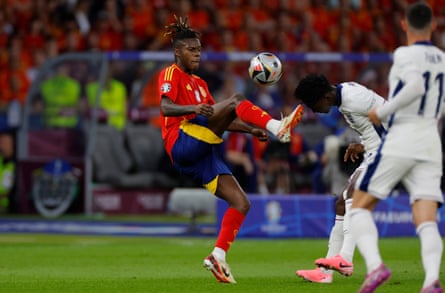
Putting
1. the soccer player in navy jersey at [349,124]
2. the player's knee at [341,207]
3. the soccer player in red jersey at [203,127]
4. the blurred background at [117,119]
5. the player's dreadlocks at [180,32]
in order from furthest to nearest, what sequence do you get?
the blurred background at [117,119] → the player's dreadlocks at [180,32] → the player's knee at [341,207] → the soccer player in red jersey at [203,127] → the soccer player in navy jersey at [349,124]

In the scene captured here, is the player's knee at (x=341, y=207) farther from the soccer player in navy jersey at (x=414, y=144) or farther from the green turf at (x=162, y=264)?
the soccer player in navy jersey at (x=414, y=144)

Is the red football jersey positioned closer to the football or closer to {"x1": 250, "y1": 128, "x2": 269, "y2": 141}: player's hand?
the football

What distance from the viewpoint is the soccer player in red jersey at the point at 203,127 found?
10859 millimetres

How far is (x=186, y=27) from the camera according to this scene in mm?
11922

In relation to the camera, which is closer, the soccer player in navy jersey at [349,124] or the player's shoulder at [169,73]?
the soccer player in navy jersey at [349,124]

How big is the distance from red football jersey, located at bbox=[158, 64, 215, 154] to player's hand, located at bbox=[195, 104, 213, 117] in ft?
1.85

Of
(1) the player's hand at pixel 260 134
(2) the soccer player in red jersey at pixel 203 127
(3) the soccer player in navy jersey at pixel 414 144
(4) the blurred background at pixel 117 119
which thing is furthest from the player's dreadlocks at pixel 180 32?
(4) the blurred background at pixel 117 119

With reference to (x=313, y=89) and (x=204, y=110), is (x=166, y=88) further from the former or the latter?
(x=313, y=89)

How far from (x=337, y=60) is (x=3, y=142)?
6.89 metres

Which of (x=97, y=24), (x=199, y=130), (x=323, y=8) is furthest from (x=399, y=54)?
(x=323, y=8)

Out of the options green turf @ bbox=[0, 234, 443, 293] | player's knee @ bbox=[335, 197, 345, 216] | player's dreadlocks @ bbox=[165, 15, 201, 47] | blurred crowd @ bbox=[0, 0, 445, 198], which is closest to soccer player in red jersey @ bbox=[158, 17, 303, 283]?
player's dreadlocks @ bbox=[165, 15, 201, 47]

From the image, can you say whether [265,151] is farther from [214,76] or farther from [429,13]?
[429,13]

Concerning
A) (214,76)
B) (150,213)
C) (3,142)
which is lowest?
(150,213)

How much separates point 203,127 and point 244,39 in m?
13.7
